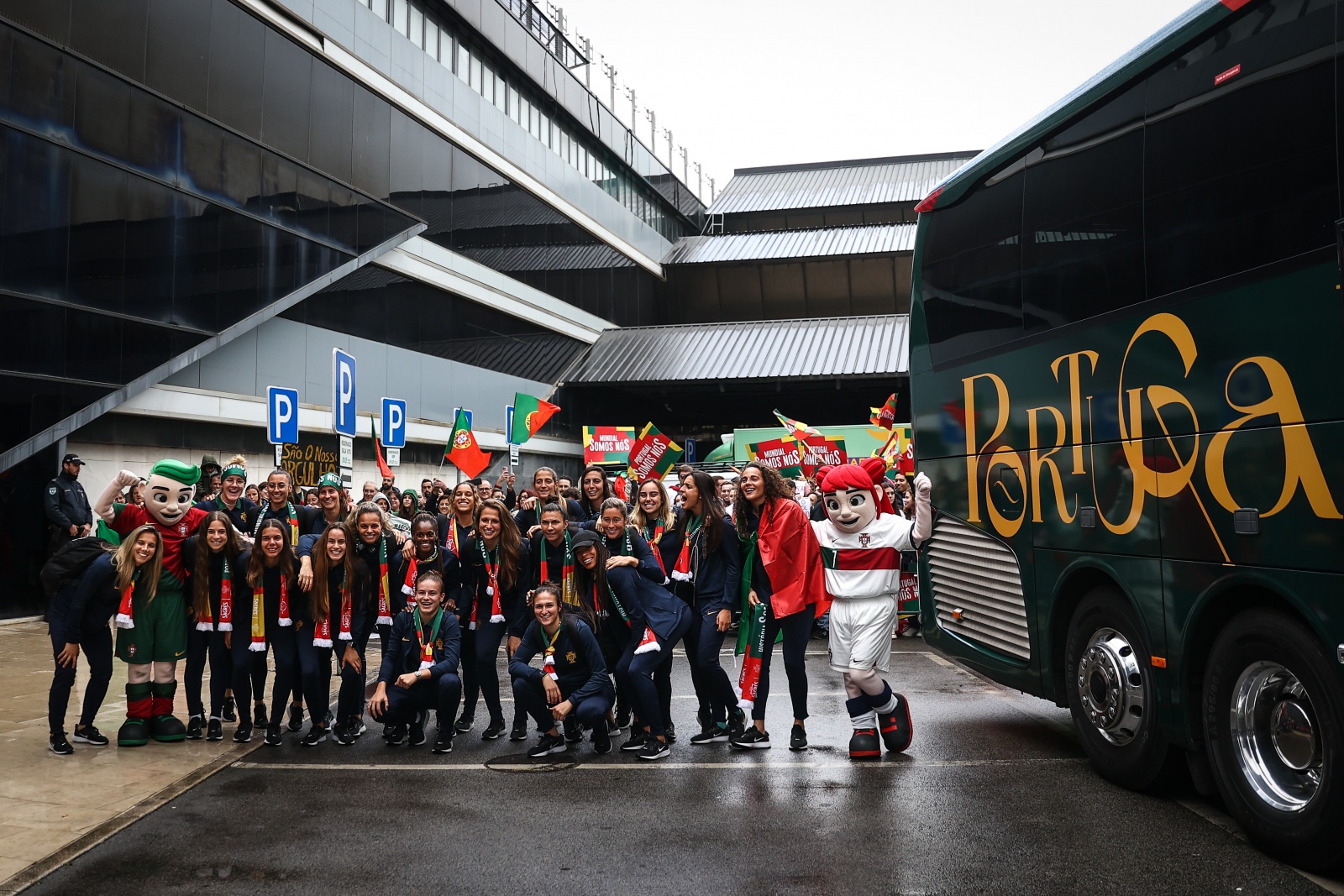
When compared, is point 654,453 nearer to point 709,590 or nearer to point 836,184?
point 709,590

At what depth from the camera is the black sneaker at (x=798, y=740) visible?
7445 millimetres

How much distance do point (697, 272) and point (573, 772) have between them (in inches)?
1466

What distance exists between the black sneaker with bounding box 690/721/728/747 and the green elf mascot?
3705 millimetres

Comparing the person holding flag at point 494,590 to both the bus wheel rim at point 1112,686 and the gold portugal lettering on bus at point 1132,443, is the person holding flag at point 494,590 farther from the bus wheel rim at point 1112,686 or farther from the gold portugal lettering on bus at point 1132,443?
the bus wheel rim at point 1112,686

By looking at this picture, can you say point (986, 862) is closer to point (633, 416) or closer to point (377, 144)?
point (377, 144)

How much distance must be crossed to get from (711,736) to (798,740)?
720 mm

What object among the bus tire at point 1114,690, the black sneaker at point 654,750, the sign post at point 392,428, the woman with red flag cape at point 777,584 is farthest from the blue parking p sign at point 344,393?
the bus tire at point 1114,690

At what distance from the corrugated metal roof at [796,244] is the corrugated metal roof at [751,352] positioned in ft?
19.2

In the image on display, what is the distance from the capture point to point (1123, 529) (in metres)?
5.87

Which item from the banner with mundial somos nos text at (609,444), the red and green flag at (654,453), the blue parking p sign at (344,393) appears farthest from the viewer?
the banner with mundial somos nos text at (609,444)

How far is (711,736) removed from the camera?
7.91 metres

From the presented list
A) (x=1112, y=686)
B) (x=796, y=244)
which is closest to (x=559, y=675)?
(x=1112, y=686)

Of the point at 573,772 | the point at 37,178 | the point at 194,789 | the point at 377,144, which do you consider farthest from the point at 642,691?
the point at 377,144

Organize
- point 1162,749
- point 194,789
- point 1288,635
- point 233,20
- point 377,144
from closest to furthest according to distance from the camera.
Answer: point 1288,635 < point 1162,749 < point 194,789 < point 233,20 < point 377,144
